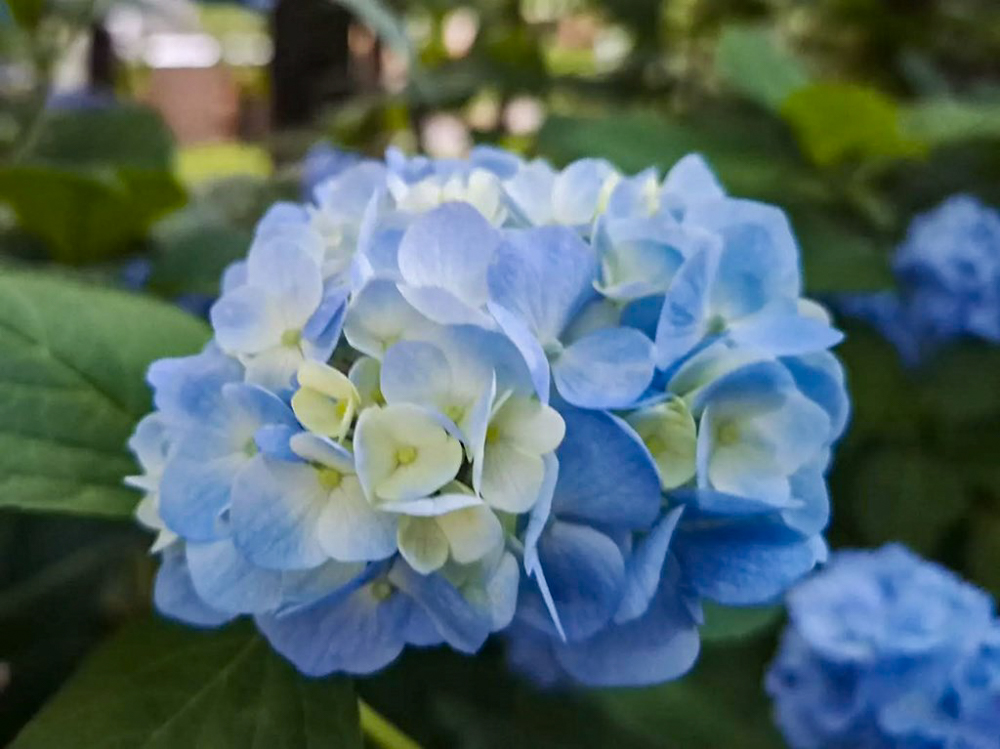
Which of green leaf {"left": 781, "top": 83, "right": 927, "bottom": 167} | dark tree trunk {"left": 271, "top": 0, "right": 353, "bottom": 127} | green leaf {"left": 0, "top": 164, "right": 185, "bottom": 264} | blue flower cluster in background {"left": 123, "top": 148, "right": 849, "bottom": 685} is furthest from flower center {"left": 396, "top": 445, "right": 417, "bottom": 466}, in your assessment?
dark tree trunk {"left": 271, "top": 0, "right": 353, "bottom": 127}

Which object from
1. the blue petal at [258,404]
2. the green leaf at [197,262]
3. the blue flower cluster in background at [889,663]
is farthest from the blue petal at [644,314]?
the green leaf at [197,262]

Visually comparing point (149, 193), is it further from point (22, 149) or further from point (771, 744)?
point (771, 744)

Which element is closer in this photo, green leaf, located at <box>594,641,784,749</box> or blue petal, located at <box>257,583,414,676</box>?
blue petal, located at <box>257,583,414,676</box>

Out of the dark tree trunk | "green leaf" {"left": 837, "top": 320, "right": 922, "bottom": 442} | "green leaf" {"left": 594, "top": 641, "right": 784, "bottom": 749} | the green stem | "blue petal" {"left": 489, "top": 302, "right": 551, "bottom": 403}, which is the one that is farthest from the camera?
the dark tree trunk

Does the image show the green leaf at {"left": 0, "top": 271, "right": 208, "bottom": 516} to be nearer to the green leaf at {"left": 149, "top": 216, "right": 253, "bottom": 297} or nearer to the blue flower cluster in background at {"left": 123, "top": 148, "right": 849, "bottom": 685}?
the blue flower cluster in background at {"left": 123, "top": 148, "right": 849, "bottom": 685}

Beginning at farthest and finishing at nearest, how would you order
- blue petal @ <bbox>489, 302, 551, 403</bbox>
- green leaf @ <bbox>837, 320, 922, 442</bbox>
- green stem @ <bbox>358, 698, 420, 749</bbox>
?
1. green leaf @ <bbox>837, 320, 922, 442</bbox>
2. green stem @ <bbox>358, 698, 420, 749</bbox>
3. blue petal @ <bbox>489, 302, 551, 403</bbox>

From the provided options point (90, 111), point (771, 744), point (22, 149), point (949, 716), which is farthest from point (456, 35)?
point (949, 716)
